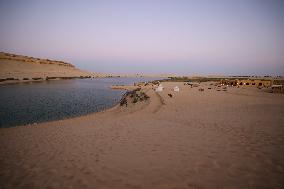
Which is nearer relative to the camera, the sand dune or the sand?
the sand

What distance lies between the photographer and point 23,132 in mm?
13398

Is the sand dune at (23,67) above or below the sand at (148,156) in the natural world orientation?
above

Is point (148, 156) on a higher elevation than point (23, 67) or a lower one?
lower

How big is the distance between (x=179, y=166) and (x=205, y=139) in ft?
11.2

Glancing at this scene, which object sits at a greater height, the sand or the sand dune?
the sand dune

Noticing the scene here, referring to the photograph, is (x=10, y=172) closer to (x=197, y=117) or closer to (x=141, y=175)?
(x=141, y=175)

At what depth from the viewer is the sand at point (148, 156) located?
21.1 ft

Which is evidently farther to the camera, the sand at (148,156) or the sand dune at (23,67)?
the sand dune at (23,67)

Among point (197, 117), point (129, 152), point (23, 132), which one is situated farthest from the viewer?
point (197, 117)

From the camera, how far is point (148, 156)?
329 inches

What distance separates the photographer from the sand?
6438 millimetres

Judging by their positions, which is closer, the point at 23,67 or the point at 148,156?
the point at 148,156

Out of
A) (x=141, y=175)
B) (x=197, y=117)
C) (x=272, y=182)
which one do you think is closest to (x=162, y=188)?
(x=141, y=175)

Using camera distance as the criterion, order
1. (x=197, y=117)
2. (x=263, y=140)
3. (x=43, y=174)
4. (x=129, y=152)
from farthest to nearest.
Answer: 1. (x=197, y=117)
2. (x=263, y=140)
3. (x=129, y=152)
4. (x=43, y=174)
